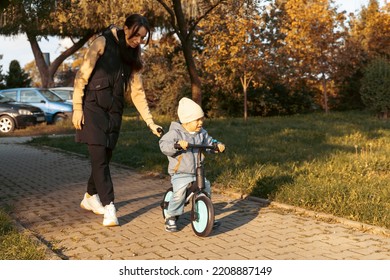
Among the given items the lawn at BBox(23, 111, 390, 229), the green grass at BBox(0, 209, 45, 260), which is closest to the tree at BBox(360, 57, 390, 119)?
the lawn at BBox(23, 111, 390, 229)

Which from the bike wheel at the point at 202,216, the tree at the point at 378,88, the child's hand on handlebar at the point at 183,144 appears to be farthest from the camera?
the tree at the point at 378,88

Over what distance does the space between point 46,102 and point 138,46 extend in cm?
1634

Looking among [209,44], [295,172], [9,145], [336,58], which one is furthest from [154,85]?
[295,172]

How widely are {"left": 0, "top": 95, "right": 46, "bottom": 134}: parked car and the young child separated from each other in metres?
15.3

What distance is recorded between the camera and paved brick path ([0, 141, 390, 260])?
468cm

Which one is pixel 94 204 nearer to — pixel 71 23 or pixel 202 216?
pixel 202 216

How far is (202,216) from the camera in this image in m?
5.18

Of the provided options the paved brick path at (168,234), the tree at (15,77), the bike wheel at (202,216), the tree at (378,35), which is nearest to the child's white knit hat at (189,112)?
the bike wheel at (202,216)

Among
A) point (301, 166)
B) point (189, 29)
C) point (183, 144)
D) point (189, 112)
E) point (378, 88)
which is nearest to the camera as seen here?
point (183, 144)

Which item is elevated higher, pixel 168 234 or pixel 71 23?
pixel 71 23

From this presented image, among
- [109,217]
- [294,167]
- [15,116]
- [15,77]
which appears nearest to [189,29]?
[294,167]

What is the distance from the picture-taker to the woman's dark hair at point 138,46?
534cm

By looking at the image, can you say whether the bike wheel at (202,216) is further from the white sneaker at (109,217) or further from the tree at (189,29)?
the tree at (189,29)
